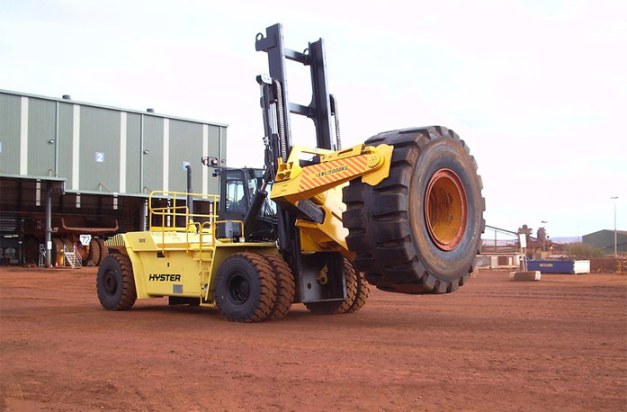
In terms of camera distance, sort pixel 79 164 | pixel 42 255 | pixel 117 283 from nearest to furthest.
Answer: pixel 117 283 → pixel 79 164 → pixel 42 255

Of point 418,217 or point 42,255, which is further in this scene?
point 42,255

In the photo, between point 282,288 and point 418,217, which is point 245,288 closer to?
point 282,288

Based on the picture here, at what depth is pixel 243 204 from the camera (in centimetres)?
1266

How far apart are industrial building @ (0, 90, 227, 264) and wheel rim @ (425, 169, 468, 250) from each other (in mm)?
26970

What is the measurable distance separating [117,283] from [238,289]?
154 inches

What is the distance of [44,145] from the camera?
34.2 m

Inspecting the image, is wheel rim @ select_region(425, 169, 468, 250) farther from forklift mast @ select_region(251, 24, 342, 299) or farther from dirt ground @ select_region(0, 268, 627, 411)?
forklift mast @ select_region(251, 24, 342, 299)

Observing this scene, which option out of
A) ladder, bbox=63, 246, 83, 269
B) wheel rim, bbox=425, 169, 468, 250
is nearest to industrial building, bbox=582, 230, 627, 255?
ladder, bbox=63, 246, 83, 269

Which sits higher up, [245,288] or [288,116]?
[288,116]

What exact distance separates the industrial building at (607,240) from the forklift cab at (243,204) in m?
62.6

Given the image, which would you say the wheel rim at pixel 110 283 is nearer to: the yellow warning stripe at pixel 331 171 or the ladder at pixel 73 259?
the yellow warning stripe at pixel 331 171

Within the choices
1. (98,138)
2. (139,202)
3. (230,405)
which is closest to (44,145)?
(98,138)

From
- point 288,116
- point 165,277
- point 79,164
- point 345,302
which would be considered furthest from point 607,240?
point 288,116

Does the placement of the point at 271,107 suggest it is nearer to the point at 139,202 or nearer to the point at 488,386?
the point at 488,386
